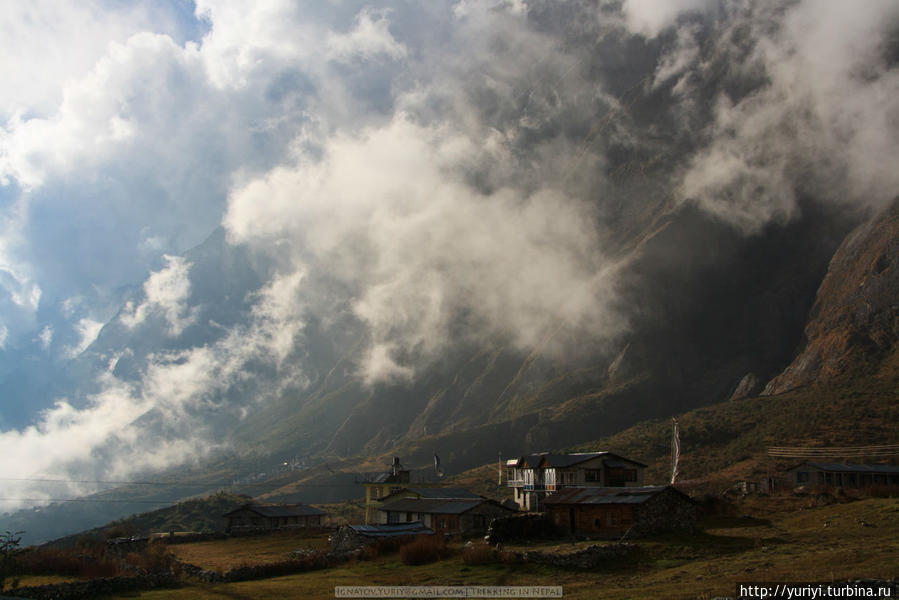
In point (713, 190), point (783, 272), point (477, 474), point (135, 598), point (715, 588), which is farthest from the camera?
point (713, 190)

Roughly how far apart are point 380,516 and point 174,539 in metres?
23.5

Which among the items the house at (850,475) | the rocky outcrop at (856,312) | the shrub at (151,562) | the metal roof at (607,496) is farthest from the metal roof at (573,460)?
the rocky outcrop at (856,312)

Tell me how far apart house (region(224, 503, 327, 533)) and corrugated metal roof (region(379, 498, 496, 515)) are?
22.4 meters

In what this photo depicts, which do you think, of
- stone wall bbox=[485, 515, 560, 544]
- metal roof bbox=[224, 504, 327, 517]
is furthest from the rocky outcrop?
metal roof bbox=[224, 504, 327, 517]

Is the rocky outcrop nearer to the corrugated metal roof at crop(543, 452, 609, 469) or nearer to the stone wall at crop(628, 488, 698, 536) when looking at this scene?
the corrugated metal roof at crop(543, 452, 609, 469)

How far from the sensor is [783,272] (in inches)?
6314

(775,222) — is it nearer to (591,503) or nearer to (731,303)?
(731,303)

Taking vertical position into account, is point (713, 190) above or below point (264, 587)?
above

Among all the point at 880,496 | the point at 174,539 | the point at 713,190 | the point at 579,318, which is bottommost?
the point at 174,539

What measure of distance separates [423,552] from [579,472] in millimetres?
32223

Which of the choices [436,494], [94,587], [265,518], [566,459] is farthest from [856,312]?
[94,587]

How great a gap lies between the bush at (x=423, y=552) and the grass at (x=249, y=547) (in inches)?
565

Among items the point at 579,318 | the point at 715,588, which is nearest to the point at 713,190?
the point at 579,318

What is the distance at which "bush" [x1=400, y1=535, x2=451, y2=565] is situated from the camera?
3703 cm
